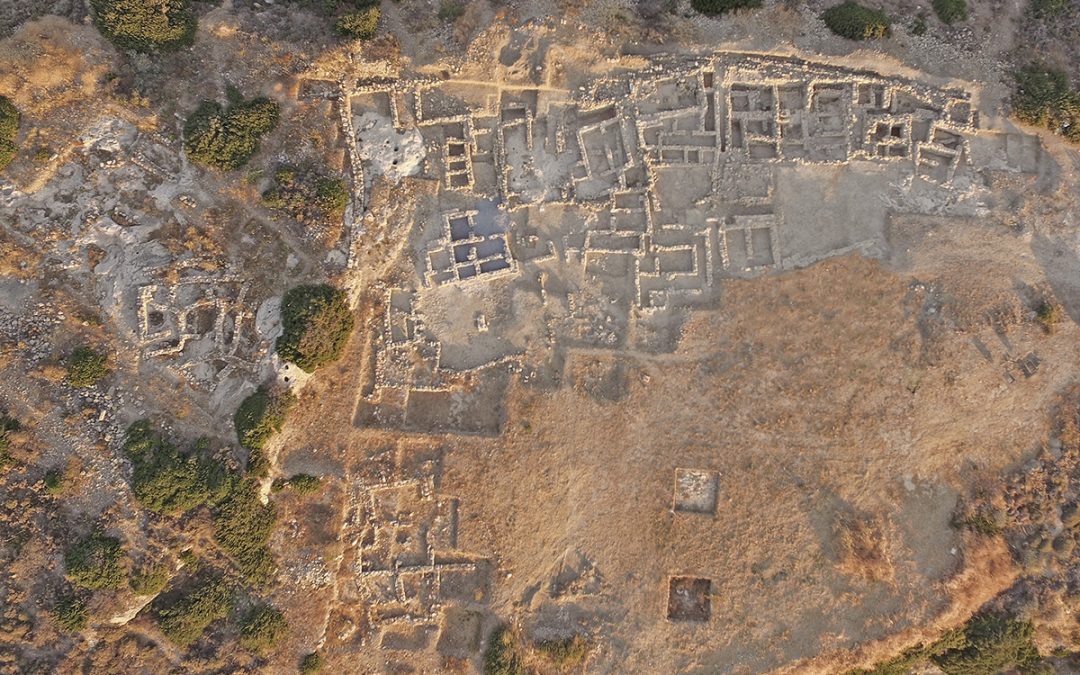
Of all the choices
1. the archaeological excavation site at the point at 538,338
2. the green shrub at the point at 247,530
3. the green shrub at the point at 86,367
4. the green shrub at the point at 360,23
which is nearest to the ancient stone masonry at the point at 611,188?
the archaeological excavation site at the point at 538,338

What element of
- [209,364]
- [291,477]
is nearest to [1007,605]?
[291,477]

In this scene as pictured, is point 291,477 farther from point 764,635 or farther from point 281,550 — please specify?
point 764,635

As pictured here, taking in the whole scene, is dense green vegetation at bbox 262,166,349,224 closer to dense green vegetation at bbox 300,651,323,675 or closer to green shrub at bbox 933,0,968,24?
dense green vegetation at bbox 300,651,323,675

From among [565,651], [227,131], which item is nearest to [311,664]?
[565,651]

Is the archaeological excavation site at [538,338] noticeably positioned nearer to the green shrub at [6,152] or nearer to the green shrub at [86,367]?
the green shrub at [86,367]

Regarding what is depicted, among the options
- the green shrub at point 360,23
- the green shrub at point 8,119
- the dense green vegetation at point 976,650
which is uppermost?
the green shrub at point 360,23

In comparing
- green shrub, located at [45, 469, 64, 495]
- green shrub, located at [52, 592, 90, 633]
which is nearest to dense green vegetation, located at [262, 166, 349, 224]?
green shrub, located at [45, 469, 64, 495]
